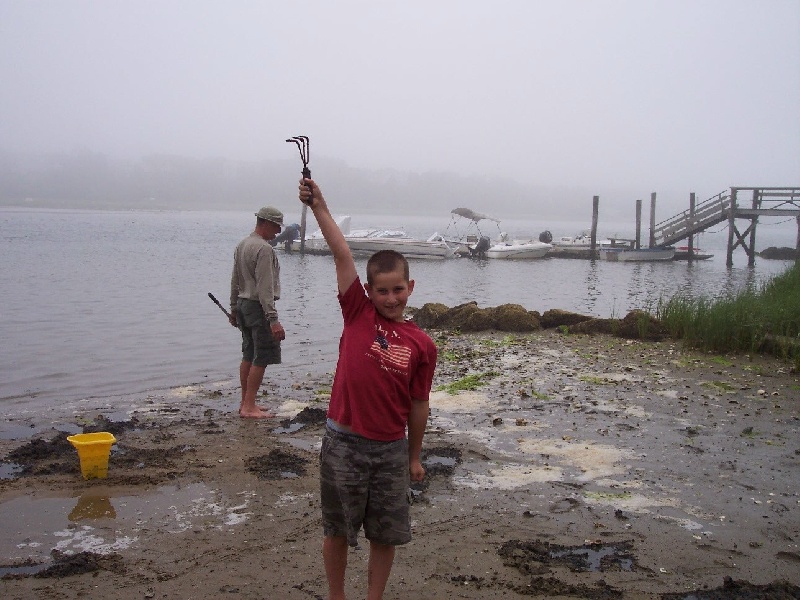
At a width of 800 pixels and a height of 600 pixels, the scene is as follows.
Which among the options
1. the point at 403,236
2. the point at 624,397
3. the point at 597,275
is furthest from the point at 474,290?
the point at 624,397

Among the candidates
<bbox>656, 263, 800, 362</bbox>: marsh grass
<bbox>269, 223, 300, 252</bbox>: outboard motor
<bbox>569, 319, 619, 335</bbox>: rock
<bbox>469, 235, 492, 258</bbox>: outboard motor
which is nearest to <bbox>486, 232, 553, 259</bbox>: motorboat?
<bbox>469, 235, 492, 258</bbox>: outboard motor

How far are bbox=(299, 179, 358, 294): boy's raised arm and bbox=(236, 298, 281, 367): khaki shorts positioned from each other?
430 centimetres

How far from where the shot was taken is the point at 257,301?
788cm

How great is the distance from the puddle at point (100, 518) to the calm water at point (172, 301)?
386 cm

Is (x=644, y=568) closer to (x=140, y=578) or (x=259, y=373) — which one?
(x=140, y=578)

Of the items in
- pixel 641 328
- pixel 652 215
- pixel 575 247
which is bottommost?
pixel 641 328

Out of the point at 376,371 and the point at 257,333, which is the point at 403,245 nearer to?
the point at 257,333

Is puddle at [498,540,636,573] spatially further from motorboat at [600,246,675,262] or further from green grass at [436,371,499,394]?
motorboat at [600,246,675,262]

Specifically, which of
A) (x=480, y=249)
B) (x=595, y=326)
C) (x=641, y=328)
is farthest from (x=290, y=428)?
(x=480, y=249)

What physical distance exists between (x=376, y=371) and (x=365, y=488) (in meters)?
0.54

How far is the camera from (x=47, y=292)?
23.5 metres

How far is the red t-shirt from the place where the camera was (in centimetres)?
351

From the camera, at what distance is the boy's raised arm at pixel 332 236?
11.7 ft

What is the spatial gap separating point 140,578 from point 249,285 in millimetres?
3964
